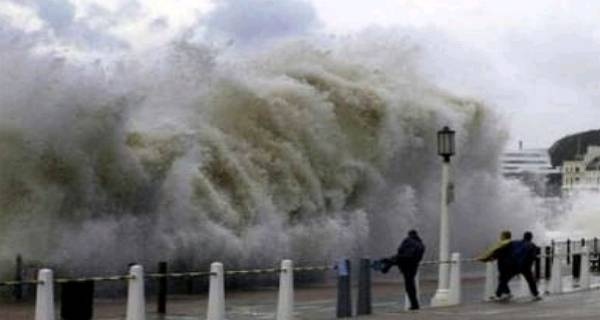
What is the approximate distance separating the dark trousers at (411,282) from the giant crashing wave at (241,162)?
9.26 meters

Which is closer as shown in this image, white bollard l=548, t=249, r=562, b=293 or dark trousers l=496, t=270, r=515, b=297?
dark trousers l=496, t=270, r=515, b=297

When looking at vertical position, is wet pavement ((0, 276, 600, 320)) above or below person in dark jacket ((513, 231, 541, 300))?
below

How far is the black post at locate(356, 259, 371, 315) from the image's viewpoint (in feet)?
72.0

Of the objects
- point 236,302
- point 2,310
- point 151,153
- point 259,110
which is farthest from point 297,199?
point 2,310

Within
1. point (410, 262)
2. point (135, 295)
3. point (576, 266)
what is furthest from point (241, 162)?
point (135, 295)

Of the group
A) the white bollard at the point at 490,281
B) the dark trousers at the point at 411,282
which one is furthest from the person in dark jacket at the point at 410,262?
the white bollard at the point at 490,281

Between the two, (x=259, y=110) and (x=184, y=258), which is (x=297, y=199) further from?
(x=184, y=258)

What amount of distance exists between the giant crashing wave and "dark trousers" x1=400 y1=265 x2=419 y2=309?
9261 mm

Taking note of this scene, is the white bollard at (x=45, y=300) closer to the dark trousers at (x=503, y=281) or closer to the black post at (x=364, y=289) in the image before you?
the black post at (x=364, y=289)

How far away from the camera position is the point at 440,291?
2514 cm

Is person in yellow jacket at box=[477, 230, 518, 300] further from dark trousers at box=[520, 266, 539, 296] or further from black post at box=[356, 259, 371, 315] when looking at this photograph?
black post at box=[356, 259, 371, 315]

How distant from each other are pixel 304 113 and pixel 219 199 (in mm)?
7331

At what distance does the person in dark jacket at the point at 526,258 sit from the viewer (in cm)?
2655

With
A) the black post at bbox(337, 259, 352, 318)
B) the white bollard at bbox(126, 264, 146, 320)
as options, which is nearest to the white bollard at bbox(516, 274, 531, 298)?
the black post at bbox(337, 259, 352, 318)
